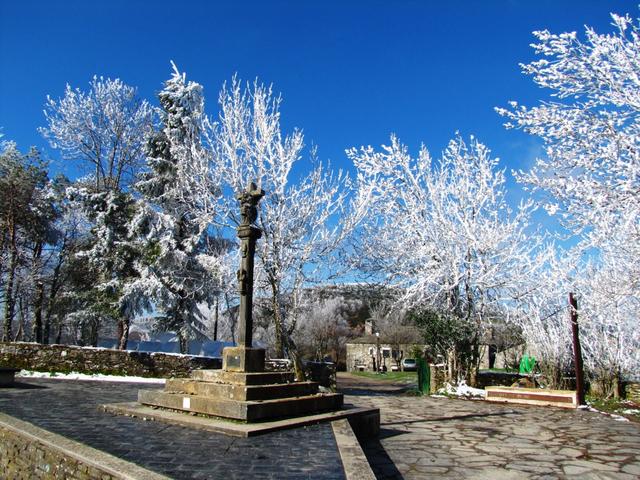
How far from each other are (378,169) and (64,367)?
480 inches

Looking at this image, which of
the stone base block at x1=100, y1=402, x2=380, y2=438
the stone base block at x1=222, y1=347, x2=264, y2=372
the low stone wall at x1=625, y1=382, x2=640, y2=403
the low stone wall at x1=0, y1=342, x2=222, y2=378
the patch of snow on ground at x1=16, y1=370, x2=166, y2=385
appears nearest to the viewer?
the stone base block at x1=100, y1=402, x2=380, y2=438

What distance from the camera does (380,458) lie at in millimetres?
6293

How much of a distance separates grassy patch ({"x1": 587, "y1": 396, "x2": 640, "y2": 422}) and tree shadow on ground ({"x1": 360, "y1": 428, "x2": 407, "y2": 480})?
615 cm

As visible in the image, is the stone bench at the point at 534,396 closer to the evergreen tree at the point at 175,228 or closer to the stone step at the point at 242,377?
the stone step at the point at 242,377

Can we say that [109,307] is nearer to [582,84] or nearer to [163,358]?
[163,358]

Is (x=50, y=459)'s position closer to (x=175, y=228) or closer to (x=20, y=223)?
(x=175, y=228)

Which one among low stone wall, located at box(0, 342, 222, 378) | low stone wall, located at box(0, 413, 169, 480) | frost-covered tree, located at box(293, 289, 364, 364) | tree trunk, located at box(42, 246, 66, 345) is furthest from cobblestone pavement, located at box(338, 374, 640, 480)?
frost-covered tree, located at box(293, 289, 364, 364)

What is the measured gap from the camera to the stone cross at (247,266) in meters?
7.80

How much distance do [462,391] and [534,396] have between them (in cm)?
208

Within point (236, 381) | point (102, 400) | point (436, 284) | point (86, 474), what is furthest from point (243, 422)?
point (436, 284)

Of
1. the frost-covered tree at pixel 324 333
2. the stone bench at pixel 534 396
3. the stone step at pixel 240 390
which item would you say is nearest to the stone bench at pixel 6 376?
the stone step at pixel 240 390

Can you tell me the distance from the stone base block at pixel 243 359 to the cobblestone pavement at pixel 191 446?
54.0 inches

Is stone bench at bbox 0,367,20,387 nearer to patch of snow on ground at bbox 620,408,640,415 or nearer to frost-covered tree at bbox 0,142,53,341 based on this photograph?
frost-covered tree at bbox 0,142,53,341

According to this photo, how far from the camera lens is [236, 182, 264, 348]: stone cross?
7.80m
